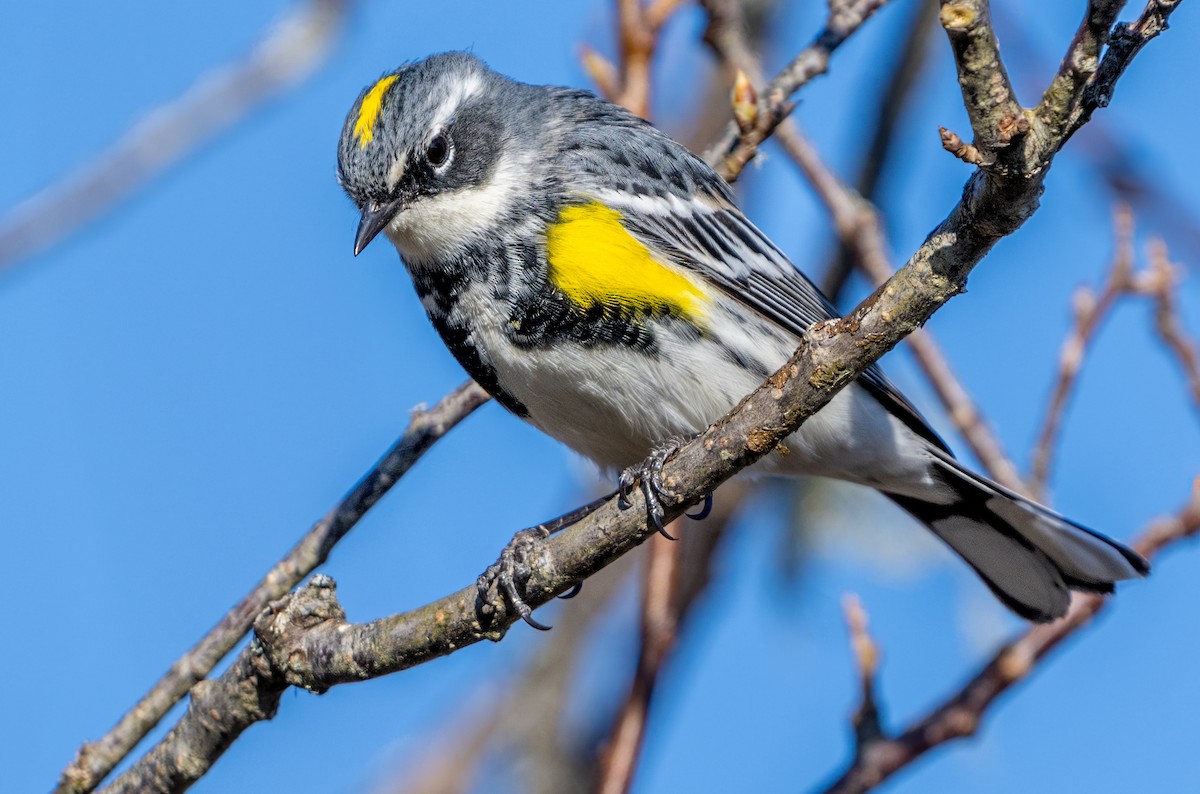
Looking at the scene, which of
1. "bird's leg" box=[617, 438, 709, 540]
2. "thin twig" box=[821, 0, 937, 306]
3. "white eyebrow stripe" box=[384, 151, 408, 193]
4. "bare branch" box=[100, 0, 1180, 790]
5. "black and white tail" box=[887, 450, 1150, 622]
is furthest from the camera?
"thin twig" box=[821, 0, 937, 306]

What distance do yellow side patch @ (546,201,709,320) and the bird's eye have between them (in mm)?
562

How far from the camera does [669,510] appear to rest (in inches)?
128

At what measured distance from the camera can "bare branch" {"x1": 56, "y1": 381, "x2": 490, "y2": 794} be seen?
379 cm

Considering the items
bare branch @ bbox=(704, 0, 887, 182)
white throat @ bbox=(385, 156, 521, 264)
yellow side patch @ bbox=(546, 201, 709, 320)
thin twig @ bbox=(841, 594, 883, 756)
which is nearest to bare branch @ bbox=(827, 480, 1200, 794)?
thin twig @ bbox=(841, 594, 883, 756)

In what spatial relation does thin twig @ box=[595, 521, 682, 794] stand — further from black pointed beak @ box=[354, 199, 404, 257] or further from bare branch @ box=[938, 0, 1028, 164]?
bare branch @ box=[938, 0, 1028, 164]

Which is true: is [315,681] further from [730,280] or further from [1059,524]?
[1059,524]

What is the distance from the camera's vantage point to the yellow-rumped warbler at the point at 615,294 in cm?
420

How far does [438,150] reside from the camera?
466cm

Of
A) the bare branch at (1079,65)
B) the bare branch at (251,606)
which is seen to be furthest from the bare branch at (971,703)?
the bare branch at (1079,65)

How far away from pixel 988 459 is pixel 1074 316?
595mm

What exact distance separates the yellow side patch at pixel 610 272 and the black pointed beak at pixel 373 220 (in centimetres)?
59

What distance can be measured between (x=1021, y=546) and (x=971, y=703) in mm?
1155

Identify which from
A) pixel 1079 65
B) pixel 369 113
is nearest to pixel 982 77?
pixel 1079 65

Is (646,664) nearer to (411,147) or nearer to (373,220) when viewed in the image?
(373,220)
